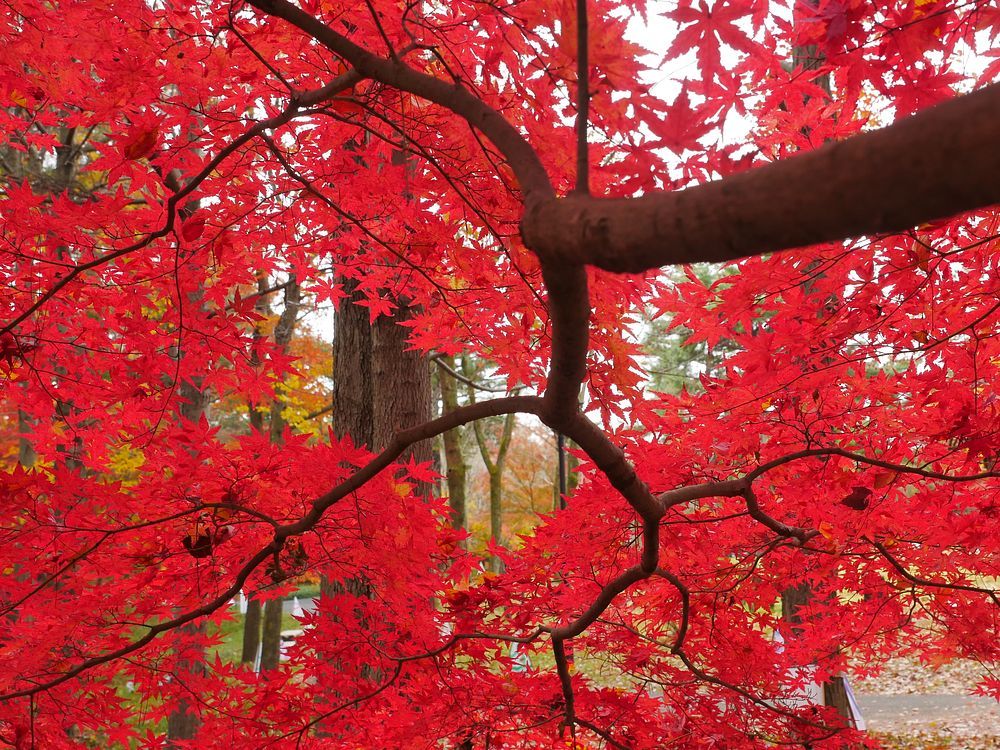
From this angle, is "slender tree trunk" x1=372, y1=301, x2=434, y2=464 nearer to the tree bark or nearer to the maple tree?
the tree bark

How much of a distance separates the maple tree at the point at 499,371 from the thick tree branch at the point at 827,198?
83cm

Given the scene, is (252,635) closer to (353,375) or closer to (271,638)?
(271,638)

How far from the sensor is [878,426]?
3121 millimetres

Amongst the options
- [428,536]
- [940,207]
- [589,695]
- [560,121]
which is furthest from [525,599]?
[940,207]

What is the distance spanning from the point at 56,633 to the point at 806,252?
114 inches

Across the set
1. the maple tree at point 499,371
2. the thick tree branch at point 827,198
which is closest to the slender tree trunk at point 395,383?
the maple tree at point 499,371

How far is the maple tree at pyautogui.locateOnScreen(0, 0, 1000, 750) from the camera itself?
7.09 ft

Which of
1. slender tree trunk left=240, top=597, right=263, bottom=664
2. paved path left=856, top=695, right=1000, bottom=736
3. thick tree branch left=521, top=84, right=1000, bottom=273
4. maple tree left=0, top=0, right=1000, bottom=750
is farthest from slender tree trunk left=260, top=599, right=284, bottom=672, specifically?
thick tree branch left=521, top=84, right=1000, bottom=273

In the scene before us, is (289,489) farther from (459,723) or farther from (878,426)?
(878,426)

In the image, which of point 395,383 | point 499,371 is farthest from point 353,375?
point 499,371

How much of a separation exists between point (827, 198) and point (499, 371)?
228 cm

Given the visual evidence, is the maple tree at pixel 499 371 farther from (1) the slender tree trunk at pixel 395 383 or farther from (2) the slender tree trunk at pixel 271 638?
(2) the slender tree trunk at pixel 271 638

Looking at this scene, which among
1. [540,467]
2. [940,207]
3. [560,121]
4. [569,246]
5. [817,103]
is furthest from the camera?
[540,467]

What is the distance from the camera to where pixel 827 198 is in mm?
802
